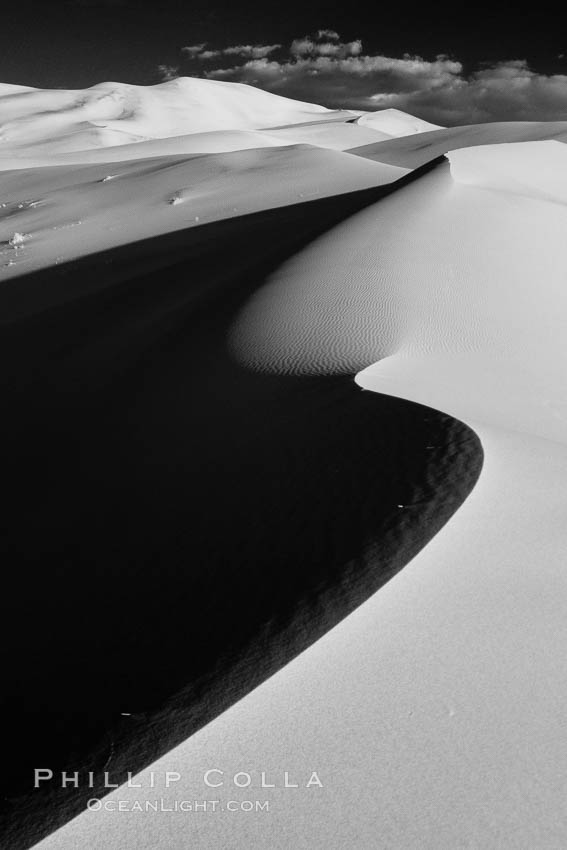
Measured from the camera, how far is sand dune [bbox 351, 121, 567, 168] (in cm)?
2769

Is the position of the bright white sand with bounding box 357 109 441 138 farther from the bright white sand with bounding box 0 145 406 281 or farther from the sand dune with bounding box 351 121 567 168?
the bright white sand with bounding box 0 145 406 281

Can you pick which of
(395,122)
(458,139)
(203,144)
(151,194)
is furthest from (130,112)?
(151,194)

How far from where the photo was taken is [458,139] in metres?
29.8

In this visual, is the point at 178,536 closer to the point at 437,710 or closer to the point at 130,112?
the point at 437,710

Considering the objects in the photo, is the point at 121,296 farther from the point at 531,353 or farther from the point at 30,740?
the point at 30,740

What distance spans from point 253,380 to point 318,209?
8453 millimetres

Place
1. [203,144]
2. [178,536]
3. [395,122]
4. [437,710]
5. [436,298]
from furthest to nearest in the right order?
1. [395,122]
2. [203,144]
3. [436,298]
4. [178,536]
5. [437,710]

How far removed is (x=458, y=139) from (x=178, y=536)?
29892 mm

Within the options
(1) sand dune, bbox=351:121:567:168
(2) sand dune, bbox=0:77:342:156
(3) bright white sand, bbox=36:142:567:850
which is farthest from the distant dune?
(2) sand dune, bbox=0:77:342:156

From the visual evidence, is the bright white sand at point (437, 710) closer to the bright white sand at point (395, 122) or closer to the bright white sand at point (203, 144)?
the bright white sand at point (203, 144)

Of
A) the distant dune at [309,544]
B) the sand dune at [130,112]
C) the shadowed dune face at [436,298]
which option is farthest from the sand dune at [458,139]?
the sand dune at [130,112]

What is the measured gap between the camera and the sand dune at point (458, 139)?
90.8 feet

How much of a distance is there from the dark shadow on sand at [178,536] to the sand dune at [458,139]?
23.8m

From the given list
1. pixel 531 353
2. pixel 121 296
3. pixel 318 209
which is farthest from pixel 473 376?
pixel 318 209
